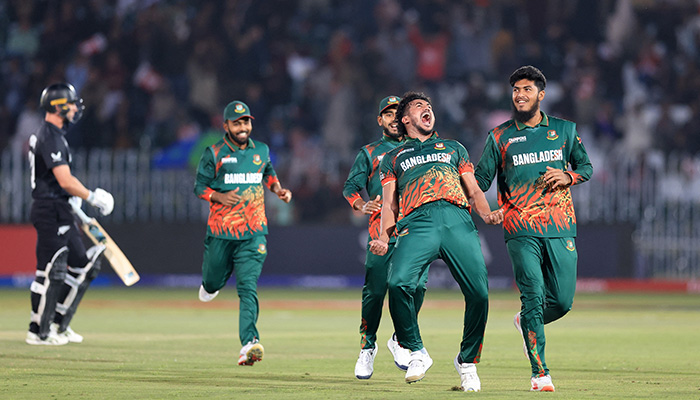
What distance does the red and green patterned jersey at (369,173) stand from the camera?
10.2m

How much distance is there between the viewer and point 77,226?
39.7ft

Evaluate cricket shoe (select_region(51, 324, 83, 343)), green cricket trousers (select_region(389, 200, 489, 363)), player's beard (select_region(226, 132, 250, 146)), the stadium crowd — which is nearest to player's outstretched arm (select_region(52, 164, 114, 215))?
player's beard (select_region(226, 132, 250, 146))

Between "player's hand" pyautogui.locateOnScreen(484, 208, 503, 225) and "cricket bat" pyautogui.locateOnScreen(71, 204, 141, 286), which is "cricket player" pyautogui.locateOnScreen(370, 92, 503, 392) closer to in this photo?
"player's hand" pyautogui.locateOnScreen(484, 208, 503, 225)

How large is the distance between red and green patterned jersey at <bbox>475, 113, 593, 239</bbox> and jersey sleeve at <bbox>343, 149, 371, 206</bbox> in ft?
5.04

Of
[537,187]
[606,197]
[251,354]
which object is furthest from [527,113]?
[606,197]

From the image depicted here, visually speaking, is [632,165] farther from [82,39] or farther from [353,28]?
[82,39]

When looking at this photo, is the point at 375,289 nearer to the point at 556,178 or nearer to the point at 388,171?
the point at 388,171

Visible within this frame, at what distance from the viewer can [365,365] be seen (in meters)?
9.38

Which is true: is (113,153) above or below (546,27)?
below

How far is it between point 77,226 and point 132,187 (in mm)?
11026

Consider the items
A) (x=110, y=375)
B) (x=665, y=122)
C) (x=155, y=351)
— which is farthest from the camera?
(x=665, y=122)

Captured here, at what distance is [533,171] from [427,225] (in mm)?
1002

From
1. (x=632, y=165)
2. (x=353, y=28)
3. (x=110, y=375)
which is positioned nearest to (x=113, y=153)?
(x=353, y=28)

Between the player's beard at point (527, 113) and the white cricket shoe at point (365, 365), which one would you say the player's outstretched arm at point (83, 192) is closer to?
the white cricket shoe at point (365, 365)
